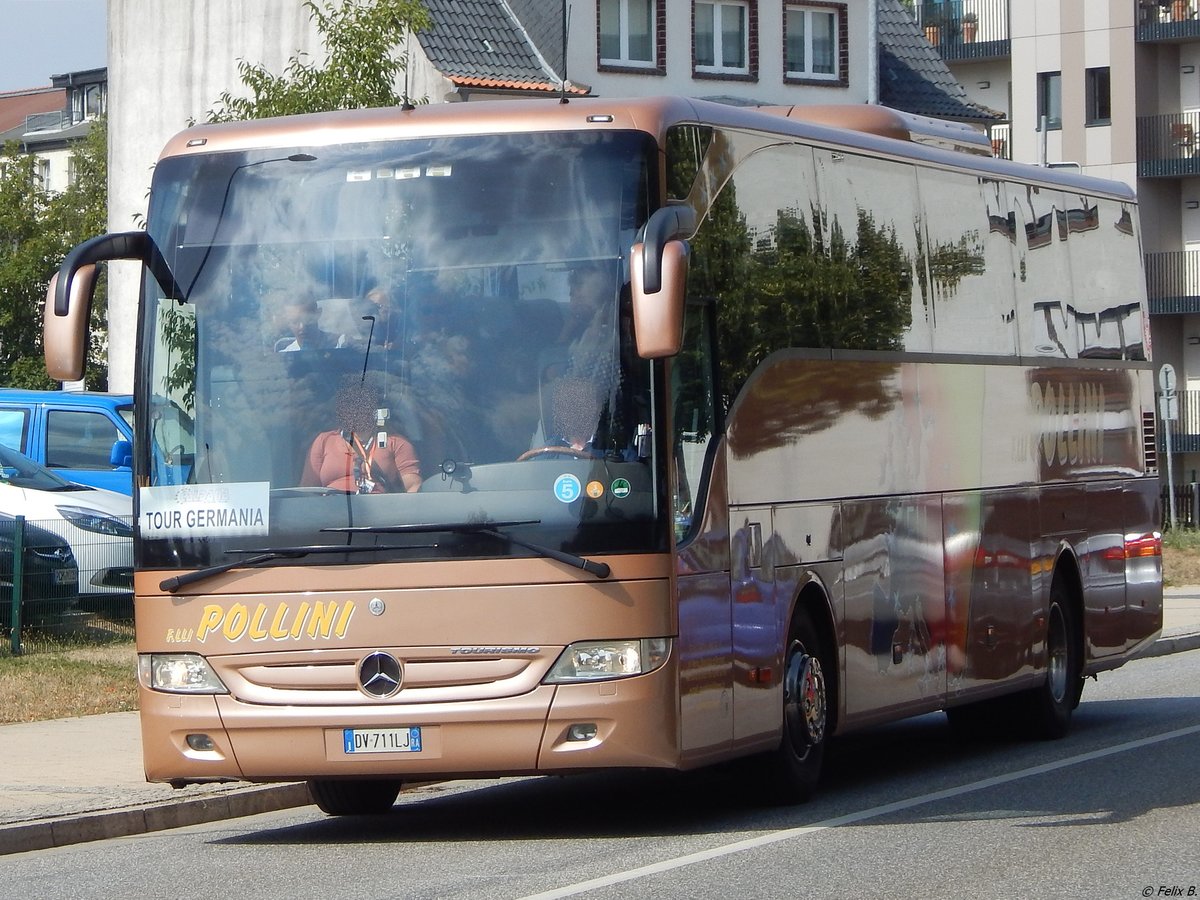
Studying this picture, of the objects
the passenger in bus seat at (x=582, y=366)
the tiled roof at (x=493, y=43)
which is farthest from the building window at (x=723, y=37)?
the passenger in bus seat at (x=582, y=366)

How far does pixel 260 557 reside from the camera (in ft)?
33.8

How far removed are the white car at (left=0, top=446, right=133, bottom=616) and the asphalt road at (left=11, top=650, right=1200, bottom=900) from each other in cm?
831

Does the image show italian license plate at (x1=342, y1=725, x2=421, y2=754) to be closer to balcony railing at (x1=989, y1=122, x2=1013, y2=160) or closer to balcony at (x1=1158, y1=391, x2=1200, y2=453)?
balcony at (x1=1158, y1=391, x2=1200, y2=453)

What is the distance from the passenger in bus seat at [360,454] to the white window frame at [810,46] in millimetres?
39344

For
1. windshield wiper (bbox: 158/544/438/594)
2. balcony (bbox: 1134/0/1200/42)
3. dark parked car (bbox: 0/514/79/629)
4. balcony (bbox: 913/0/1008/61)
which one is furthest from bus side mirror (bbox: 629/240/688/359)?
balcony (bbox: 913/0/1008/61)

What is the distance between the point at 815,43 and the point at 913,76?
350 centimetres

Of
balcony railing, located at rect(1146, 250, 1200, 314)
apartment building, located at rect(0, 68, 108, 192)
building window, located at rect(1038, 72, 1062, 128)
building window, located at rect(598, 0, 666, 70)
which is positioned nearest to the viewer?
building window, located at rect(598, 0, 666, 70)

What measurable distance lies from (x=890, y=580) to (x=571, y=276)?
3.55 meters

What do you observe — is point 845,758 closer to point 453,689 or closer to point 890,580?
point 890,580

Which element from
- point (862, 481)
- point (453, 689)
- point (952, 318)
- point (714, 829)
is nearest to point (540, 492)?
point (453, 689)

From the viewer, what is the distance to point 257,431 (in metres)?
10.4

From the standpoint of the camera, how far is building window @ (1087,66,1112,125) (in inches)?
2493

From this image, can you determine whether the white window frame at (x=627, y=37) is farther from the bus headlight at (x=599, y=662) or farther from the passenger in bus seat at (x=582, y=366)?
the bus headlight at (x=599, y=662)

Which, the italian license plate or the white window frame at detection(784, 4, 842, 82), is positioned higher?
the white window frame at detection(784, 4, 842, 82)
